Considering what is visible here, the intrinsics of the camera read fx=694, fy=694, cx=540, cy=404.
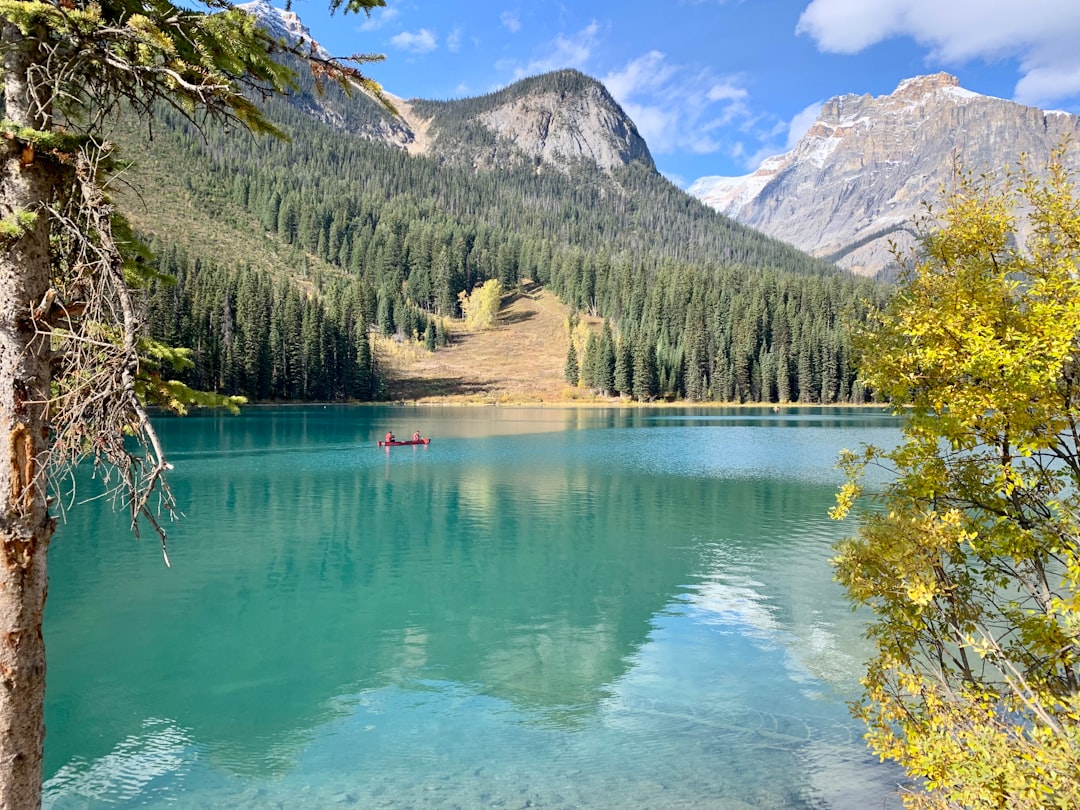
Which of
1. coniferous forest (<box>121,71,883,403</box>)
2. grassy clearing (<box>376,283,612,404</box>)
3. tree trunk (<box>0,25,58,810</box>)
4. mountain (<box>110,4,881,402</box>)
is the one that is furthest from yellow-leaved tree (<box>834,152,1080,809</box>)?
grassy clearing (<box>376,283,612,404</box>)

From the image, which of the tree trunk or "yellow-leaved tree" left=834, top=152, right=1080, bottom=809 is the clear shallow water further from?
the tree trunk

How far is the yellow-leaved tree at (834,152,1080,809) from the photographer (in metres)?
6.57

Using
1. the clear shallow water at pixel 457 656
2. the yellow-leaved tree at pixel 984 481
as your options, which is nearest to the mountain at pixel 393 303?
the clear shallow water at pixel 457 656

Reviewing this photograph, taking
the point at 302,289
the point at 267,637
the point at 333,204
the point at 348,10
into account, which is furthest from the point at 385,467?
the point at 333,204

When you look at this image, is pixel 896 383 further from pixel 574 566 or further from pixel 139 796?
pixel 574 566

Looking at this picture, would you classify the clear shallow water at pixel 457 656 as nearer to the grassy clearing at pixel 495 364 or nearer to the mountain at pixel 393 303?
the mountain at pixel 393 303

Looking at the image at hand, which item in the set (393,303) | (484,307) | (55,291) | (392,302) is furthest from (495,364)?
(55,291)

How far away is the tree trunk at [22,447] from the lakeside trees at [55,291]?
1 cm

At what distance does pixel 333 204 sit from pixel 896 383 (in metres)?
210

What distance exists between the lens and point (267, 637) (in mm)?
17766

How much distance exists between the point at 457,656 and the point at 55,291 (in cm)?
1314

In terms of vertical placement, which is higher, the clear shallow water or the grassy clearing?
the grassy clearing

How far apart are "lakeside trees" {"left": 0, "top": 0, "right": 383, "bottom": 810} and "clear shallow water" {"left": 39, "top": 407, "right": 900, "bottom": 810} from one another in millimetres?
6673

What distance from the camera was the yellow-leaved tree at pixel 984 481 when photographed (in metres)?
6.57
